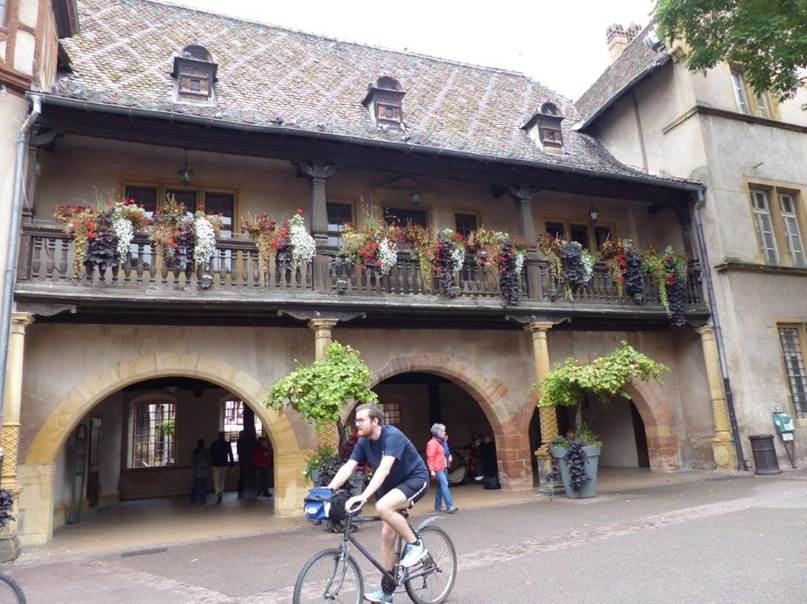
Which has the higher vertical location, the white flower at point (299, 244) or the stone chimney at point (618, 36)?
the stone chimney at point (618, 36)

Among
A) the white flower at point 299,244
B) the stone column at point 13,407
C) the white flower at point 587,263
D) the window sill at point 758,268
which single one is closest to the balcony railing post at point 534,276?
the white flower at point 587,263

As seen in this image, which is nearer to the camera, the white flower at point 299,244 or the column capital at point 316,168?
the white flower at point 299,244

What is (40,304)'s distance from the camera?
30.2 feet

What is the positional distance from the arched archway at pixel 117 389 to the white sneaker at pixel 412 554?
20.7 ft

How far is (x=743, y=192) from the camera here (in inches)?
604

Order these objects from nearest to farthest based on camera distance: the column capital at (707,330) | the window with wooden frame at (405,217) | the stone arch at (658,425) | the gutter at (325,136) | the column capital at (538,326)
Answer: the gutter at (325,136)
the column capital at (538,326)
the window with wooden frame at (405,217)
the column capital at (707,330)
the stone arch at (658,425)

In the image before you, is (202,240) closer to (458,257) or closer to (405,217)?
(458,257)

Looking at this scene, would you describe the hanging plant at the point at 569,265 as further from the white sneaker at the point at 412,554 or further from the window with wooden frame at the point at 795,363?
the white sneaker at the point at 412,554

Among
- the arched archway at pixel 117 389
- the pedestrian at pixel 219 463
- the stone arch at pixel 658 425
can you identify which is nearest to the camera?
the arched archway at pixel 117 389

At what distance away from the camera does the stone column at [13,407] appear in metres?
8.59

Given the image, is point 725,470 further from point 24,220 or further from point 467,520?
point 24,220

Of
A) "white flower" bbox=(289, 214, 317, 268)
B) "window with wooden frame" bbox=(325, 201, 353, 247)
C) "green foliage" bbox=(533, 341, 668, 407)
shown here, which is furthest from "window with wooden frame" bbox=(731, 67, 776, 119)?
"white flower" bbox=(289, 214, 317, 268)

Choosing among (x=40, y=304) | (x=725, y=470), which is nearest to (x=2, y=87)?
(x=40, y=304)

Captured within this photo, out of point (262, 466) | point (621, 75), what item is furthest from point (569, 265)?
point (262, 466)
